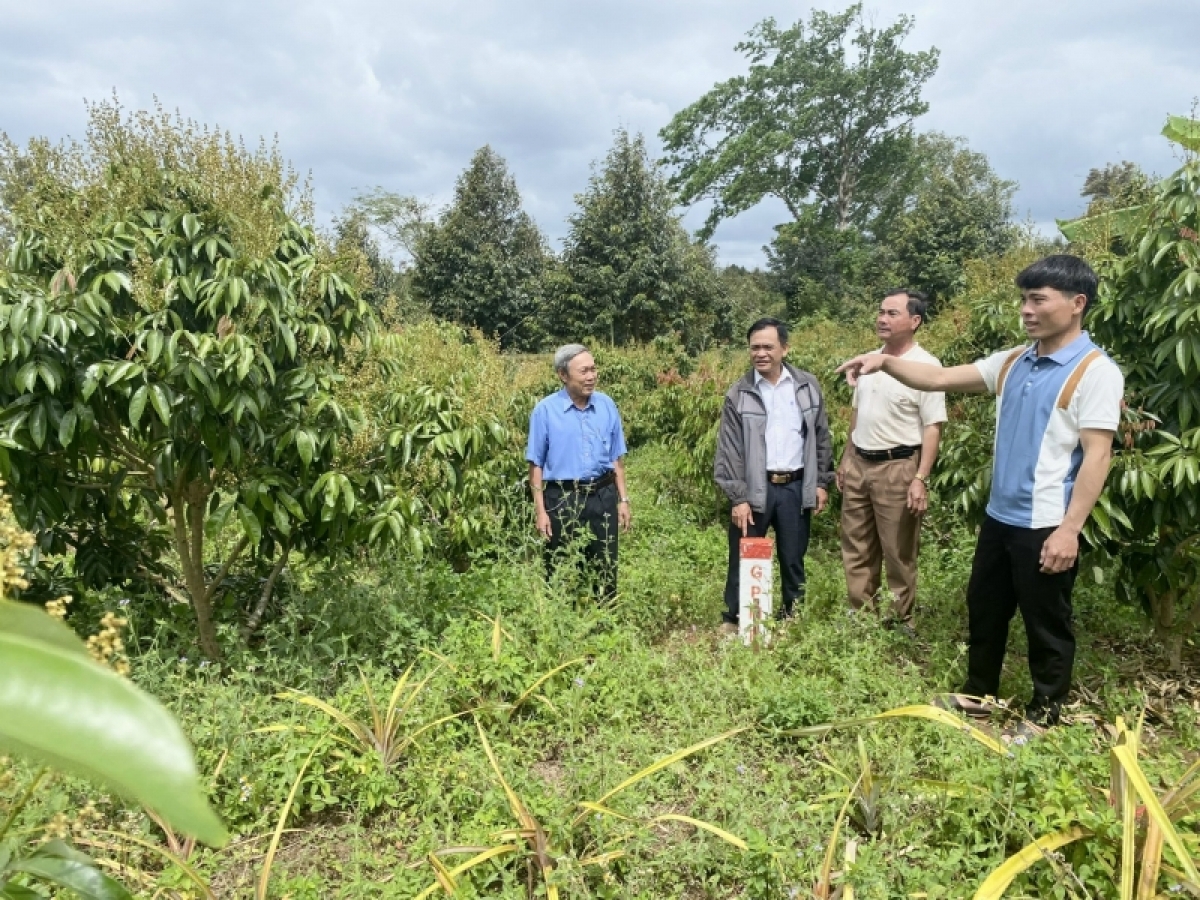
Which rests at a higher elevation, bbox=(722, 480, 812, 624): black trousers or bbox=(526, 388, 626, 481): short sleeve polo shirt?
bbox=(526, 388, 626, 481): short sleeve polo shirt

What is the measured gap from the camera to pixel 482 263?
1814cm

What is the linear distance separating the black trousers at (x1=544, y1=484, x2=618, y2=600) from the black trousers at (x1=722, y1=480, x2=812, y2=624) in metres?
0.68

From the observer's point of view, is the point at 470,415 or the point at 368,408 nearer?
the point at 368,408

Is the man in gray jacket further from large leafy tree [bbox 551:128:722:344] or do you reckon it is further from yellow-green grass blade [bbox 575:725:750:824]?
large leafy tree [bbox 551:128:722:344]

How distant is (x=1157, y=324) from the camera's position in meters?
2.70

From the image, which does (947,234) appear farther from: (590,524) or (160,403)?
(160,403)

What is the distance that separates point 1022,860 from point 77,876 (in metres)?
2.03

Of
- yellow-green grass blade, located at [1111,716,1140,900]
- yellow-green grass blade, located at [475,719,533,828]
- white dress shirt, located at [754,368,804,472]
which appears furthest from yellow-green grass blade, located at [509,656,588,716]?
yellow-green grass blade, located at [1111,716,1140,900]

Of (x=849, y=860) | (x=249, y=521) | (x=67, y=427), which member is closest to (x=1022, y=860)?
(x=849, y=860)

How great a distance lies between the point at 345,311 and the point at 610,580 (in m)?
1.92

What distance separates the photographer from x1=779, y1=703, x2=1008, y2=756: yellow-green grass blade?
7.49 ft

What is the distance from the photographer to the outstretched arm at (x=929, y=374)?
2.82 m

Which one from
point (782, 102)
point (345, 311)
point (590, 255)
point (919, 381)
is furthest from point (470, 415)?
point (782, 102)

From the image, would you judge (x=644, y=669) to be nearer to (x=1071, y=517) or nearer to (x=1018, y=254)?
(x=1071, y=517)
